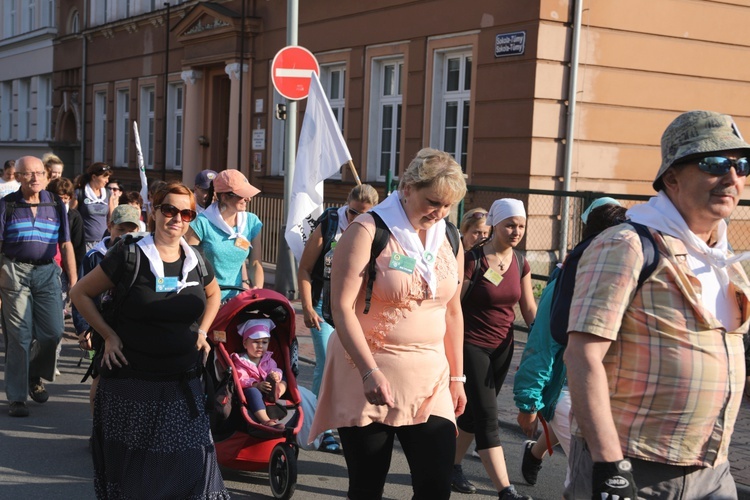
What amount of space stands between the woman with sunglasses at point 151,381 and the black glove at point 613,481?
2597mm

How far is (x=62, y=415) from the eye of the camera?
7.61m

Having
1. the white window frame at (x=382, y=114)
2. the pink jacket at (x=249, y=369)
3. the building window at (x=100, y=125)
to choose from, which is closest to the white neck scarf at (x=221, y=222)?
the pink jacket at (x=249, y=369)

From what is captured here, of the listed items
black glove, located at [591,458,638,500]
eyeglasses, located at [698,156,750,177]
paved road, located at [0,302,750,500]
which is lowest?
paved road, located at [0,302,750,500]

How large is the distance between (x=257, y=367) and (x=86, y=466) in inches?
49.0

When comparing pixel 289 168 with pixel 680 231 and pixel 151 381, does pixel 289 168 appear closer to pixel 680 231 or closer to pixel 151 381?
pixel 151 381

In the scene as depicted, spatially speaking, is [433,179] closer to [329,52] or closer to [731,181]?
[731,181]

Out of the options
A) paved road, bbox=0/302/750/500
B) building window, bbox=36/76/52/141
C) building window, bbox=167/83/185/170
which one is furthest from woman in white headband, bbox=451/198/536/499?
building window, bbox=36/76/52/141

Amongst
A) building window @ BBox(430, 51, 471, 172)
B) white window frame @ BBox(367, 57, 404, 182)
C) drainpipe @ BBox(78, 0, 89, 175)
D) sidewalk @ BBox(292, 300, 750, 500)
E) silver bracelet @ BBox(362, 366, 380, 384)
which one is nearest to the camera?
silver bracelet @ BBox(362, 366, 380, 384)

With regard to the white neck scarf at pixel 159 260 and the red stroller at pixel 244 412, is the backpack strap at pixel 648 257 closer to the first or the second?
the white neck scarf at pixel 159 260

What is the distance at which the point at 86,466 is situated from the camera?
6301 millimetres

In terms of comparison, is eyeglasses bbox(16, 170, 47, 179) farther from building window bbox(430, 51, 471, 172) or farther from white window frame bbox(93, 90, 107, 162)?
white window frame bbox(93, 90, 107, 162)

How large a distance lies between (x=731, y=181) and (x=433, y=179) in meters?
1.39

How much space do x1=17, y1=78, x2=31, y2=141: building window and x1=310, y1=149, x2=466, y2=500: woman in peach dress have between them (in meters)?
34.1

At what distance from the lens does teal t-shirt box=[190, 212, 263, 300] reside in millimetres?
Result: 6906
